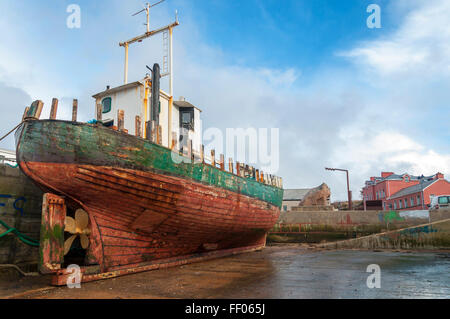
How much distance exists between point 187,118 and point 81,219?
17.8 feet

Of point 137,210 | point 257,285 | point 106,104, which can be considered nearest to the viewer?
point 257,285

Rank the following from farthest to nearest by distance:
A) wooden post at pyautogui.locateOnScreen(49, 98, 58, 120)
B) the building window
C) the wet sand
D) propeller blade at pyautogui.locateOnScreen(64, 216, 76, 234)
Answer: the building window
propeller blade at pyautogui.locateOnScreen(64, 216, 76, 234)
wooden post at pyautogui.locateOnScreen(49, 98, 58, 120)
the wet sand

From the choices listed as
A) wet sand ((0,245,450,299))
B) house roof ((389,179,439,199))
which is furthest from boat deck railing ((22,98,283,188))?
house roof ((389,179,439,199))

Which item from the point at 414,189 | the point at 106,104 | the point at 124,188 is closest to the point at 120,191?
the point at 124,188

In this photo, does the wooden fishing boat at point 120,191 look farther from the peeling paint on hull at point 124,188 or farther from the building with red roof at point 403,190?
the building with red roof at point 403,190

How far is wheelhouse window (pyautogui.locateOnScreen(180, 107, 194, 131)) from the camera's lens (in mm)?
10898

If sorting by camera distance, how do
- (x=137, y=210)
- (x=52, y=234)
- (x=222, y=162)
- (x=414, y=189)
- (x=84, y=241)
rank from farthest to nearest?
(x=414, y=189) < (x=222, y=162) < (x=137, y=210) < (x=84, y=241) < (x=52, y=234)

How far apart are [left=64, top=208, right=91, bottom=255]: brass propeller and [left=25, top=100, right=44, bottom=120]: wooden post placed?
2.16 meters

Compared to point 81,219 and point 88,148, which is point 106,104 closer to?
point 88,148

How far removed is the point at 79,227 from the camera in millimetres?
6617

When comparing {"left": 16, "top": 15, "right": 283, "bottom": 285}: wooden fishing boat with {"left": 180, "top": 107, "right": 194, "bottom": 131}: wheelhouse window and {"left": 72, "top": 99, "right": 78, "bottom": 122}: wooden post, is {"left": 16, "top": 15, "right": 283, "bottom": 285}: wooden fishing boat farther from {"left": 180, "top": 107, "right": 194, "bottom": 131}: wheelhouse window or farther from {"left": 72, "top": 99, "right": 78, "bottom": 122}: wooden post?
{"left": 180, "top": 107, "right": 194, "bottom": 131}: wheelhouse window
